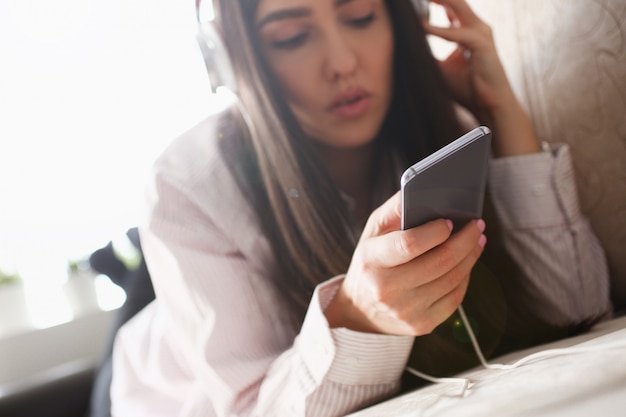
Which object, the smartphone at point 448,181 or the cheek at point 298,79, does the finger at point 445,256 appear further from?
the cheek at point 298,79

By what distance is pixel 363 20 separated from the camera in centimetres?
57

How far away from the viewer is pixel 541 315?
1.93 feet

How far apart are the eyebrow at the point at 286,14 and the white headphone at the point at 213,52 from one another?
2.2 inches

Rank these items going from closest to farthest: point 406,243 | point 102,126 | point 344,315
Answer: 1. point 406,243
2. point 344,315
3. point 102,126

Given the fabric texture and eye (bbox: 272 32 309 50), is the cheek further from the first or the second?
the fabric texture

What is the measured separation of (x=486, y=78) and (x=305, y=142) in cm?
22

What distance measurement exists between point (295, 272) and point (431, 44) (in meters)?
0.31

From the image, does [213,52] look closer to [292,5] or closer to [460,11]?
[292,5]

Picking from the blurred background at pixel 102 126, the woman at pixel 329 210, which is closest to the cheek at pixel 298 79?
the woman at pixel 329 210

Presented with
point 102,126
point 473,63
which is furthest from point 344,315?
point 102,126

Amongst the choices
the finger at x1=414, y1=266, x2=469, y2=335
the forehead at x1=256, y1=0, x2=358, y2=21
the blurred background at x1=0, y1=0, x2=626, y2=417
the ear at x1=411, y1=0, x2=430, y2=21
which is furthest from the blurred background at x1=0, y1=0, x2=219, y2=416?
the finger at x1=414, y1=266, x2=469, y2=335

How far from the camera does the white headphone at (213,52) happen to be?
61 centimetres

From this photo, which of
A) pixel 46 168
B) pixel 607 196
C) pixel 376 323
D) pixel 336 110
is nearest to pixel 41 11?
pixel 46 168

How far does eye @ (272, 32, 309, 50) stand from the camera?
58cm
